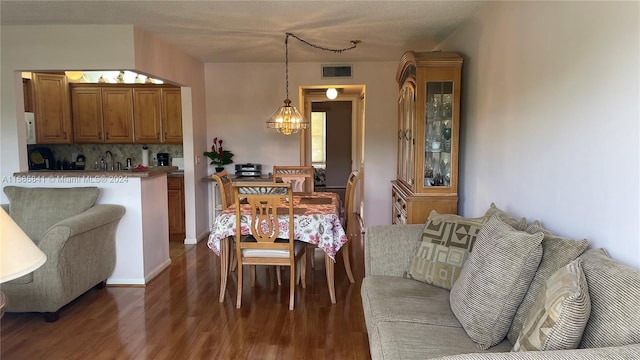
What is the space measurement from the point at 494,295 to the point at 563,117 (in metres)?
1.04

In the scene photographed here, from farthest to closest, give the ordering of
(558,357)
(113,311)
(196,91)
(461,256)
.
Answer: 1. (196,91)
2. (113,311)
3. (461,256)
4. (558,357)

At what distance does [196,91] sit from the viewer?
5.44 m

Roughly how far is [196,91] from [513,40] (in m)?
3.93

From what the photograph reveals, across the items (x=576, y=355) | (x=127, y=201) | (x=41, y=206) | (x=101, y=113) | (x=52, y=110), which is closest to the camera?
(x=576, y=355)

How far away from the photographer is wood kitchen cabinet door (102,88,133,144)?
560 centimetres

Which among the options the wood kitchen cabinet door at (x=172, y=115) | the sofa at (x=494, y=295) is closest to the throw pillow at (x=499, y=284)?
the sofa at (x=494, y=295)

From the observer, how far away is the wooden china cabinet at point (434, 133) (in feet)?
11.8

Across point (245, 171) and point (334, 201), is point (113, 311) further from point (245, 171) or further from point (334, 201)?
point (245, 171)

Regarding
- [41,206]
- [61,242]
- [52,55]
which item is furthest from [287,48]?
[61,242]

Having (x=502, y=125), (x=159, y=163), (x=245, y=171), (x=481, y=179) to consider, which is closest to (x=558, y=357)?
→ (x=502, y=125)

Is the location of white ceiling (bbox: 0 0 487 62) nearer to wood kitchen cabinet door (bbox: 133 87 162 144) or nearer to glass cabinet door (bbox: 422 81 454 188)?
glass cabinet door (bbox: 422 81 454 188)

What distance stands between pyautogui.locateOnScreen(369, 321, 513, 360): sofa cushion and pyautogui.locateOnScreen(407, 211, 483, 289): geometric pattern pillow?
491 millimetres

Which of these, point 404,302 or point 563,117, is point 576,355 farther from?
point 563,117

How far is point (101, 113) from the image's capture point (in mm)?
5625
